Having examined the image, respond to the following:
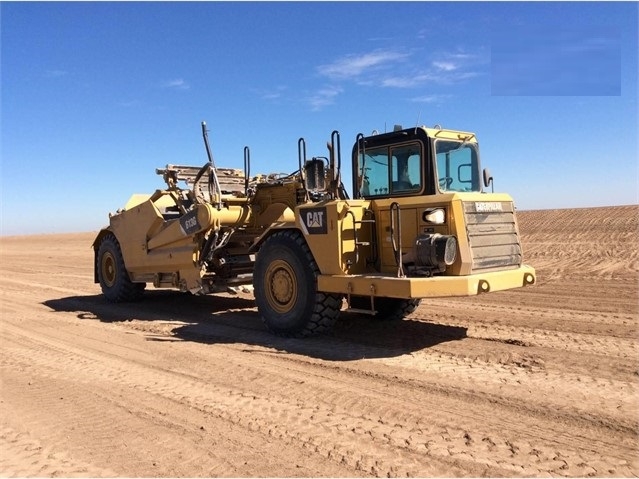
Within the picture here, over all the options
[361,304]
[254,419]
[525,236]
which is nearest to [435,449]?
[254,419]

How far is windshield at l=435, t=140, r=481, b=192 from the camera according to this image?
6445 mm

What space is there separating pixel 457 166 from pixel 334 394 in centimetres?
340

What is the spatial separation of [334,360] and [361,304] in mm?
1935

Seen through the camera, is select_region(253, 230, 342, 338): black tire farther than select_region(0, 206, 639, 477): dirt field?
Yes

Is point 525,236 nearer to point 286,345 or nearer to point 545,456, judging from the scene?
point 286,345

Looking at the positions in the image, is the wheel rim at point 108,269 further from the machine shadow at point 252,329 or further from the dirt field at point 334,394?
→ the dirt field at point 334,394

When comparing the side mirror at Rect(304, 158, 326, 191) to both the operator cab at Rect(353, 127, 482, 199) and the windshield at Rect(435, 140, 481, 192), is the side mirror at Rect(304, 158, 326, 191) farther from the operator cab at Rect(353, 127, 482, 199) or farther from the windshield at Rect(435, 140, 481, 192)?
the windshield at Rect(435, 140, 481, 192)

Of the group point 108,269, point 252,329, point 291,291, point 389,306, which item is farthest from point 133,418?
point 108,269

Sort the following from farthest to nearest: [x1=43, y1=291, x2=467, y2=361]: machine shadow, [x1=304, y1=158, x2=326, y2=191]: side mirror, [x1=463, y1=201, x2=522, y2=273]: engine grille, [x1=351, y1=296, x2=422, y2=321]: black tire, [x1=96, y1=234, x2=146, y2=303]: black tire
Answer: [x1=96, y1=234, x2=146, y2=303]: black tire, [x1=351, y1=296, x2=422, y2=321]: black tire, [x1=304, y1=158, x2=326, y2=191]: side mirror, [x1=43, y1=291, x2=467, y2=361]: machine shadow, [x1=463, y1=201, x2=522, y2=273]: engine grille

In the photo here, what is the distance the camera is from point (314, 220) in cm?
655

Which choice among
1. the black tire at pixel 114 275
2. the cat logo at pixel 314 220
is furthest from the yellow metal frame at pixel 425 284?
the black tire at pixel 114 275

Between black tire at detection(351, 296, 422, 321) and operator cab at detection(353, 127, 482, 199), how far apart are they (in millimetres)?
1691

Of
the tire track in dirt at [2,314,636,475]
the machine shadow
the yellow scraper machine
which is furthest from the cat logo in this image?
the tire track in dirt at [2,314,636,475]

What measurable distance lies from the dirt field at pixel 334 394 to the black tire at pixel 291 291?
1.07ft
